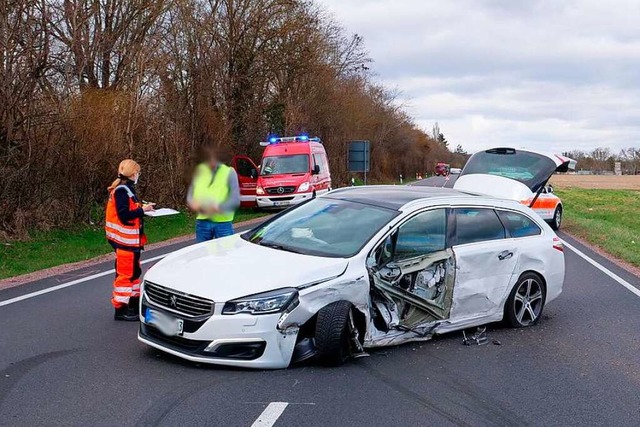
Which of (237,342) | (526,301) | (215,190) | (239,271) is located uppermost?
(215,190)

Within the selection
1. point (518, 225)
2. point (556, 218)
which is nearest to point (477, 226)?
point (518, 225)

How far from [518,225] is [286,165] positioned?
17.8 m

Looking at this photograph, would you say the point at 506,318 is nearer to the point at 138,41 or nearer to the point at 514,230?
the point at 514,230

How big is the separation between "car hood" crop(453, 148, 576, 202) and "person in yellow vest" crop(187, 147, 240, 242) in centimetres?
763

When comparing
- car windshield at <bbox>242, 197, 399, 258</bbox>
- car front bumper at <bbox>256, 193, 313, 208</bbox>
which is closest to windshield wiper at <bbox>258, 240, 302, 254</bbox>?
car windshield at <bbox>242, 197, 399, 258</bbox>

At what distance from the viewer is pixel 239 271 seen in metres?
5.68

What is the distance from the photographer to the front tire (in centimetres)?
736

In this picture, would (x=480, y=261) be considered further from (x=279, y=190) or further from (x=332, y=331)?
(x=279, y=190)

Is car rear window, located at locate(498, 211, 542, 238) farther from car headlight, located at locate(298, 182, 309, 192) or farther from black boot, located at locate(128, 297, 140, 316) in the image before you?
car headlight, located at locate(298, 182, 309, 192)

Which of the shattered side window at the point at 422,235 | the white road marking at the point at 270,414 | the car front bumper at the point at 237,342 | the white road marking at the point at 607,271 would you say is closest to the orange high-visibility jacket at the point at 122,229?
the car front bumper at the point at 237,342

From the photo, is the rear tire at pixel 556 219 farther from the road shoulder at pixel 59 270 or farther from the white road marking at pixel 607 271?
Answer: the road shoulder at pixel 59 270

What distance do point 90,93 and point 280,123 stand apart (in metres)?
18.5

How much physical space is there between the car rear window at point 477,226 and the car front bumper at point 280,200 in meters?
16.5

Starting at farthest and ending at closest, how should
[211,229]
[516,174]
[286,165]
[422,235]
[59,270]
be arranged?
1. [286,165]
2. [516,174]
3. [59,270]
4. [211,229]
5. [422,235]
